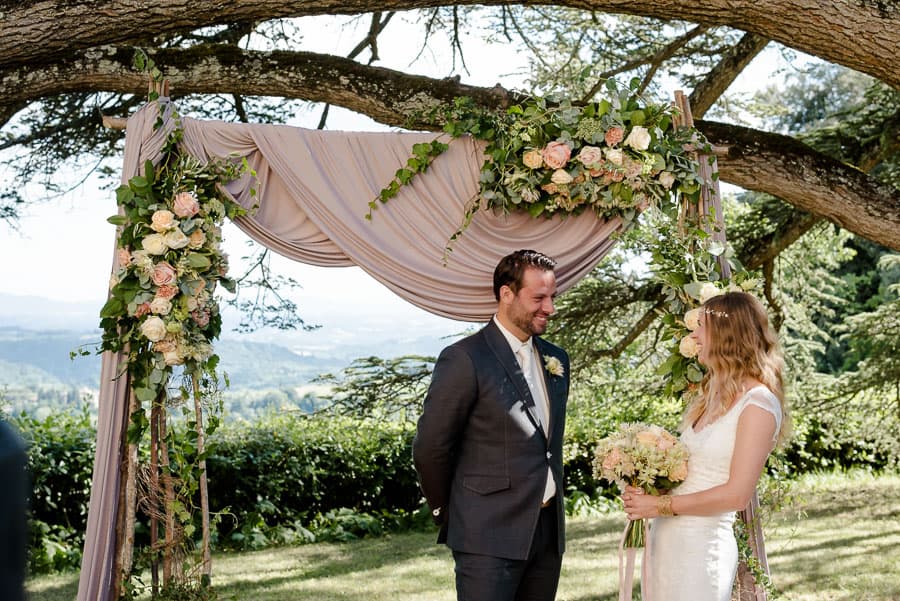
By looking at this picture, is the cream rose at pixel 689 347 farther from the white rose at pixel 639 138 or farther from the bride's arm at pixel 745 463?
the bride's arm at pixel 745 463

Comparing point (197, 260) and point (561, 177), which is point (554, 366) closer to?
point (561, 177)

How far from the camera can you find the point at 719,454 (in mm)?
2881

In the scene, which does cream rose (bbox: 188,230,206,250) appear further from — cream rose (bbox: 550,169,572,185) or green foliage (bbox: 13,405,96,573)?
green foliage (bbox: 13,405,96,573)

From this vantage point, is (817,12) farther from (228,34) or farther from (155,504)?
(228,34)

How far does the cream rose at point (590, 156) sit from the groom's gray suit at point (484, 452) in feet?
3.42

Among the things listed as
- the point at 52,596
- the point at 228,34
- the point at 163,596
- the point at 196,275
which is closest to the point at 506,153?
the point at 196,275

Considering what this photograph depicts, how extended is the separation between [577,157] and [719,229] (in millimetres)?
694

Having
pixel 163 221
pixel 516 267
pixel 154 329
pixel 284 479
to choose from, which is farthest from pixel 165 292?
pixel 284 479

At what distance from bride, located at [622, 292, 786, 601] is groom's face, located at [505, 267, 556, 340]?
22.7 inches

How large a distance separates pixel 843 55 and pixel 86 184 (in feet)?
15.7

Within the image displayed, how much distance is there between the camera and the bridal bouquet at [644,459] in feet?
9.52

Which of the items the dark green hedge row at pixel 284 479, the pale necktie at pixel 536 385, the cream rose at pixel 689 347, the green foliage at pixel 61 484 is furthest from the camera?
the dark green hedge row at pixel 284 479

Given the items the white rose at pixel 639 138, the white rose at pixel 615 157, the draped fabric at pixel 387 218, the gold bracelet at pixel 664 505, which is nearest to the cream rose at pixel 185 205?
the draped fabric at pixel 387 218

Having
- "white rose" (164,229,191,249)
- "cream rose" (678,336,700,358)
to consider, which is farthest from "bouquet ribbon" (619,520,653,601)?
"white rose" (164,229,191,249)
